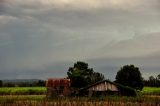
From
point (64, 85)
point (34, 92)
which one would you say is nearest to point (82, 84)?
point (64, 85)

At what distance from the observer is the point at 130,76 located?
96.6 meters

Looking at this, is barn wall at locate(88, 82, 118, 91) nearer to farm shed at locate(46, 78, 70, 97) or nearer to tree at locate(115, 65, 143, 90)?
farm shed at locate(46, 78, 70, 97)

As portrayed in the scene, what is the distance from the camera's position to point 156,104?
5144 cm

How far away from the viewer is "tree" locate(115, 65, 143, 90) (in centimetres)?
9656

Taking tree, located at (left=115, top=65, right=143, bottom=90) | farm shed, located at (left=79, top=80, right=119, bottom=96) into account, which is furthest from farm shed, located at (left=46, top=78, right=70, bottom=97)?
tree, located at (left=115, top=65, right=143, bottom=90)

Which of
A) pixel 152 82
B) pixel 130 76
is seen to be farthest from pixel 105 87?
pixel 152 82

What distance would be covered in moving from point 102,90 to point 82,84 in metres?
10.8

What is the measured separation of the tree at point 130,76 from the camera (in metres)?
96.6

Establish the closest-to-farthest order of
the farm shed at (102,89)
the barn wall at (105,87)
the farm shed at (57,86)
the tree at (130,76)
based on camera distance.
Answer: the farm shed at (102,89), the barn wall at (105,87), the farm shed at (57,86), the tree at (130,76)

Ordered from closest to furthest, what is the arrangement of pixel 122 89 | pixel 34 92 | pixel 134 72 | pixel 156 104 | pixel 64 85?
pixel 156 104 → pixel 122 89 → pixel 64 85 → pixel 134 72 → pixel 34 92

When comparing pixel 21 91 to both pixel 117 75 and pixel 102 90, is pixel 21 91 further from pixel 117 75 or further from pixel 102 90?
pixel 102 90

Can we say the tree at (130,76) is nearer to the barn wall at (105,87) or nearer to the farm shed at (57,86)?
the farm shed at (57,86)

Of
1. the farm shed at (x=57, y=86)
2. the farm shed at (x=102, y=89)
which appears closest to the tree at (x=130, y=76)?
the farm shed at (x=57, y=86)

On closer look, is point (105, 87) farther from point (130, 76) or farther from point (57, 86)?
point (130, 76)
